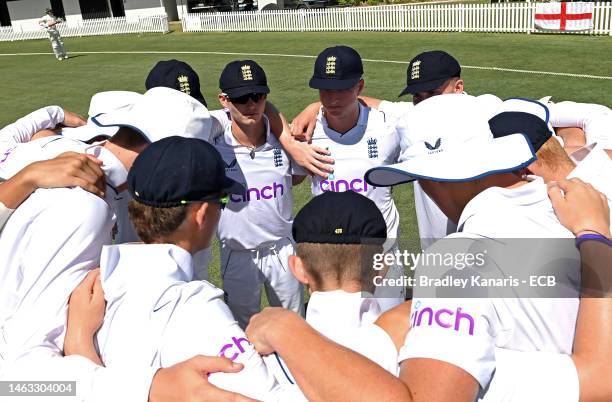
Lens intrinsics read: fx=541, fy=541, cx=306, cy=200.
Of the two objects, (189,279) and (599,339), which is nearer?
(599,339)

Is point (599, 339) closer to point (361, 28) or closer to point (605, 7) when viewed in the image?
point (605, 7)

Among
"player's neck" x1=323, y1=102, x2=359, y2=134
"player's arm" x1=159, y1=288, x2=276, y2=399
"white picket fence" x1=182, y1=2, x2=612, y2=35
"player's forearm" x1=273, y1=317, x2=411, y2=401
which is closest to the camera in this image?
"player's forearm" x1=273, y1=317, x2=411, y2=401

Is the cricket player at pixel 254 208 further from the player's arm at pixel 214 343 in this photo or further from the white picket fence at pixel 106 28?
the white picket fence at pixel 106 28

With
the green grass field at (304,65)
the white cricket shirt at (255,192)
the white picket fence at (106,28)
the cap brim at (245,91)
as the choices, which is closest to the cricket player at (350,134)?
the white cricket shirt at (255,192)

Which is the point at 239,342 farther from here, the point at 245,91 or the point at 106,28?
the point at 106,28

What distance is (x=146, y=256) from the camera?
7.90 ft

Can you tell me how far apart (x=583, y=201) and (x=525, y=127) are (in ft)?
1.87

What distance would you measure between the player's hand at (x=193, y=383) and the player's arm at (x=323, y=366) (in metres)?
0.18

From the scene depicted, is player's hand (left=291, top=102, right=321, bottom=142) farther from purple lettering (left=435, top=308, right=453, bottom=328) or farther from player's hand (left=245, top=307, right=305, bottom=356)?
purple lettering (left=435, top=308, right=453, bottom=328)

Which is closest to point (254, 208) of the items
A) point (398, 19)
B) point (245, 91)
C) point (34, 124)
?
point (245, 91)

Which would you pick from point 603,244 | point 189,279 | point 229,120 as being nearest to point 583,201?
point 603,244

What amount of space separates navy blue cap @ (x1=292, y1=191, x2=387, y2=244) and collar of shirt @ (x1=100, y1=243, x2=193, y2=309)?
0.56 m

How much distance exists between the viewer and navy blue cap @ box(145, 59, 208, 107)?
440 cm

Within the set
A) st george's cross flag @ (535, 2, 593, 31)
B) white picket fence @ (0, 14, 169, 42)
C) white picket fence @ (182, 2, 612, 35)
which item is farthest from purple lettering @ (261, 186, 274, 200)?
white picket fence @ (0, 14, 169, 42)
